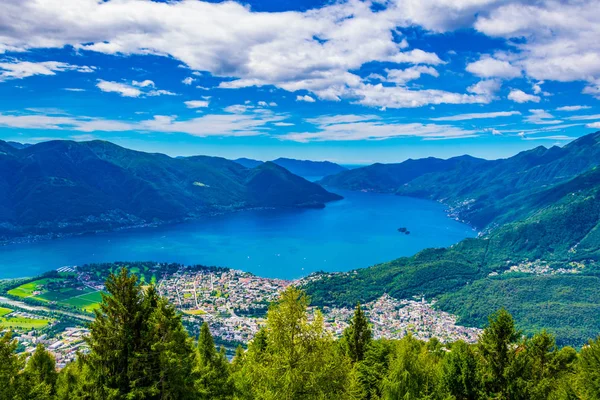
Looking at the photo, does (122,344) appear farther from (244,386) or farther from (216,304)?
(216,304)

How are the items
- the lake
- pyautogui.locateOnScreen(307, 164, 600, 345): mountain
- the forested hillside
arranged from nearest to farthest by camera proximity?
1. the forested hillside
2. pyautogui.locateOnScreen(307, 164, 600, 345): mountain
3. the lake

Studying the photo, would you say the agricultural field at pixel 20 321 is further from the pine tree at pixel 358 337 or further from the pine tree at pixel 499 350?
the pine tree at pixel 499 350

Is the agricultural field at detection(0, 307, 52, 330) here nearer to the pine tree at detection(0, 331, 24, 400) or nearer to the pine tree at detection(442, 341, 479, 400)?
the pine tree at detection(0, 331, 24, 400)

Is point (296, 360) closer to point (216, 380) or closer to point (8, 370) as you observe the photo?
point (216, 380)

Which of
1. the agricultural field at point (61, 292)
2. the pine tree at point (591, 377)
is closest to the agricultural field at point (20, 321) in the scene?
the agricultural field at point (61, 292)

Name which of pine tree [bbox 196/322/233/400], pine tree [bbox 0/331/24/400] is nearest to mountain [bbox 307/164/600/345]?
pine tree [bbox 196/322/233/400]

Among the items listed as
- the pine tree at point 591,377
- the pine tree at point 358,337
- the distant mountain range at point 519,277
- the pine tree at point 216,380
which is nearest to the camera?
the pine tree at point 591,377
